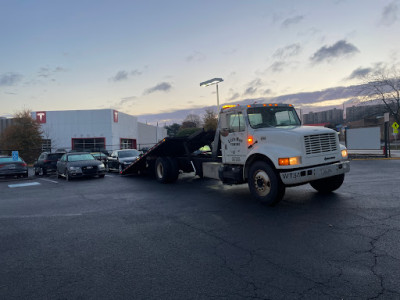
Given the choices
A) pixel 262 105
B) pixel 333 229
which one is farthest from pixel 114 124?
pixel 333 229

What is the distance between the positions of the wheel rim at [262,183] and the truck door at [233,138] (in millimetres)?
808

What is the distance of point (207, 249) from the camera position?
4.59 m

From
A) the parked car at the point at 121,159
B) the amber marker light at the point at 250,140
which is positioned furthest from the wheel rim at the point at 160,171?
the amber marker light at the point at 250,140

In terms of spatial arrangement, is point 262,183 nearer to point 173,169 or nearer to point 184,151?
point 173,169

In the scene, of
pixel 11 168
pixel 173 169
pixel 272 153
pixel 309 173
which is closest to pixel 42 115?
pixel 11 168

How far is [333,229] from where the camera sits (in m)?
5.30

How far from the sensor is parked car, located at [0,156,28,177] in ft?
54.7

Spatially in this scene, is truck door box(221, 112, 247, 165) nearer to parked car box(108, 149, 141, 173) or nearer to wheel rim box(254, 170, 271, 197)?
wheel rim box(254, 170, 271, 197)

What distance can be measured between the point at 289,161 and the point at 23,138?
36.0 meters

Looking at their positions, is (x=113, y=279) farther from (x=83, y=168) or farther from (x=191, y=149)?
(x=83, y=168)

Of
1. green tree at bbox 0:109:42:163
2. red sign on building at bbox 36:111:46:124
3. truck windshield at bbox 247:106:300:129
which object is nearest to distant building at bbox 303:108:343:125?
red sign on building at bbox 36:111:46:124

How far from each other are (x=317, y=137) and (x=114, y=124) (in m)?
45.1

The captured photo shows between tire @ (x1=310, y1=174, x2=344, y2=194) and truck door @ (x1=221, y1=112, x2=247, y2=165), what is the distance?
2.29 meters

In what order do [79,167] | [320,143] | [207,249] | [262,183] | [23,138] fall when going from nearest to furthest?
1. [207,249]
2. [320,143]
3. [262,183]
4. [79,167]
5. [23,138]
